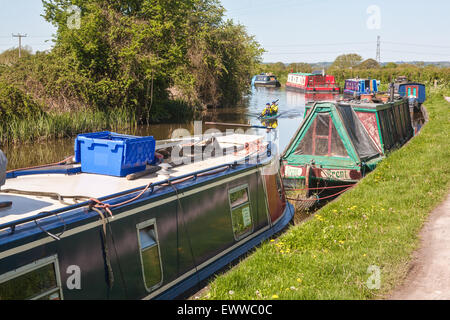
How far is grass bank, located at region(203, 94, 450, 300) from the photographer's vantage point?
481 cm

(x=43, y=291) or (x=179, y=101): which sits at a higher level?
(x=179, y=101)

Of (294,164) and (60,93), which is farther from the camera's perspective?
(60,93)

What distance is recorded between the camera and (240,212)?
7.43 metres

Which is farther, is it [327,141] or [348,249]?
[327,141]

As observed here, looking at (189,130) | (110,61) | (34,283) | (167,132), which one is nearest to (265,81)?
(189,130)

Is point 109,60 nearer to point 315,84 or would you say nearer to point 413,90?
point 413,90

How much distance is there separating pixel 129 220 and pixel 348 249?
2.94 m

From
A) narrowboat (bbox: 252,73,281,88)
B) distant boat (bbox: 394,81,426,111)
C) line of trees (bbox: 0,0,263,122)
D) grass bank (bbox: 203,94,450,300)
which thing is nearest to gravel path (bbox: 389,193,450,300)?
grass bank (bbox: 203,94,450,300)

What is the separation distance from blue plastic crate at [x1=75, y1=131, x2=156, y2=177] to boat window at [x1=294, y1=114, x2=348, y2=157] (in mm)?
7117

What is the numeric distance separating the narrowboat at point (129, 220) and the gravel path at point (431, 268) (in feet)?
8.81

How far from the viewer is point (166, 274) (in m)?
5.62
